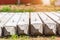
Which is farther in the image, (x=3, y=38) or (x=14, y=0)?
(x=14, y=0)

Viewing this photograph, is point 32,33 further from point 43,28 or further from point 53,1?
point 53,1

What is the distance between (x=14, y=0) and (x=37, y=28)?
787cm

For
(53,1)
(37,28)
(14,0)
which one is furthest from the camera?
(14,0)

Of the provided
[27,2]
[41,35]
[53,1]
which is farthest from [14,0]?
[41,35]

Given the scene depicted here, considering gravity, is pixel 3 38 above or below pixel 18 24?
below

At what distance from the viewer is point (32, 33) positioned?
287cm

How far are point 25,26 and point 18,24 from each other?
0.10 meters

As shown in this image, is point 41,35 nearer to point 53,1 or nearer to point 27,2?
point 53,1

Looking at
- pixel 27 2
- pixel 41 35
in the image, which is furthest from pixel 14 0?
pixel 41 35

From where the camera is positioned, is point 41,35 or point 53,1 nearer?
point 41,35

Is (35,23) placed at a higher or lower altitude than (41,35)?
higher

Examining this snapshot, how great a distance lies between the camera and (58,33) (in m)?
2.91

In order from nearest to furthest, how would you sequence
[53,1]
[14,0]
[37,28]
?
[37,28], [53,1], [14,0]

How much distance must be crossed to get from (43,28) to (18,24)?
33 cm
